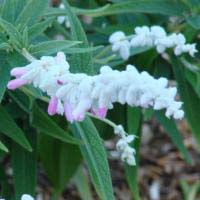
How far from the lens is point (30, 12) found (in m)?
1.00

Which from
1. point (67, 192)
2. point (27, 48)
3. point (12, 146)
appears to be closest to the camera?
point (27, 48)

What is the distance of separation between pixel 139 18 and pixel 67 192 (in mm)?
805

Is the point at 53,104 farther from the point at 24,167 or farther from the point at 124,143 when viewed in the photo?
the point at 24,167

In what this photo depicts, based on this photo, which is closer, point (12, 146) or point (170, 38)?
point (170, 38)

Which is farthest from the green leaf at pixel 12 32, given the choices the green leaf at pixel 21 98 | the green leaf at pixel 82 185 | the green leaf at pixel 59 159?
the green leaf at pixel 82 185

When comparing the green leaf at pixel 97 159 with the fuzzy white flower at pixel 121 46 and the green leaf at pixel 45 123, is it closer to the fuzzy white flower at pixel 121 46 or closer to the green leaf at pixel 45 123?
the green leaf at pixel 45 123

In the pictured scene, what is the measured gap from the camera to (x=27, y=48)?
913mm

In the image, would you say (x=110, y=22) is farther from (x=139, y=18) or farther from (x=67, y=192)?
(x=67, y=192)

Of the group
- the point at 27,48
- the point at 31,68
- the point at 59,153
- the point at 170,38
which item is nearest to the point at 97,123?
the point at 59,153

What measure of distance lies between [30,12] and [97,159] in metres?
0.24

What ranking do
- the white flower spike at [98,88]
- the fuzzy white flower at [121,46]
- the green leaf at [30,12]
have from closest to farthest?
the white flower spike at [98,88], the green leaf at [30,12], the fuzzy white flower at [121,46]

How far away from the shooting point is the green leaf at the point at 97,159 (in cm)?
91

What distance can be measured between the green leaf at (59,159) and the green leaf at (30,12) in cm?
53

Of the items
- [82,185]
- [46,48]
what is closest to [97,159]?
[46,48]
